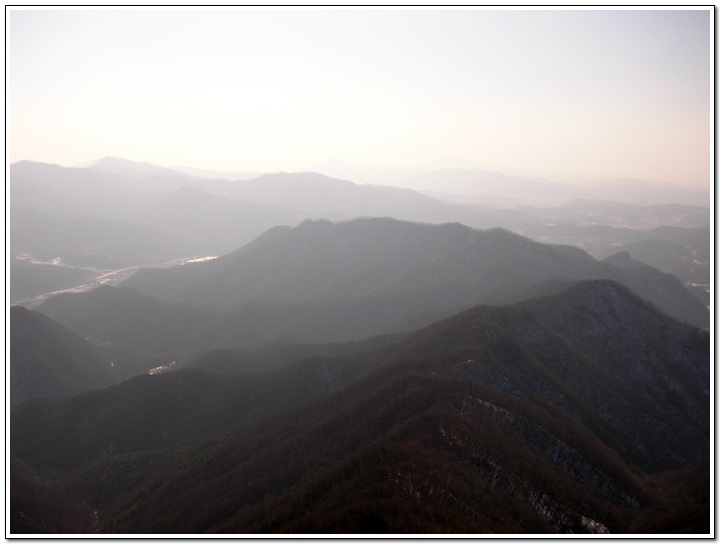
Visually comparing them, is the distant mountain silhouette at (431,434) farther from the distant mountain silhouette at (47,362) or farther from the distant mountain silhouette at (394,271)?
the distant mountain silhouette at (394,271)

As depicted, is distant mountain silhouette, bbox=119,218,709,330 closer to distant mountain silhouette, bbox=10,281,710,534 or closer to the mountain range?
the mountain range

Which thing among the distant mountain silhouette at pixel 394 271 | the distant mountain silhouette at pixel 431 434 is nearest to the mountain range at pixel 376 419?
the distant mountain silhouette at pixel 431 434

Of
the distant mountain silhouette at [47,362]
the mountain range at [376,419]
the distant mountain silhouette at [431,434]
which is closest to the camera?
the distant mountain silhouette at [431,434]

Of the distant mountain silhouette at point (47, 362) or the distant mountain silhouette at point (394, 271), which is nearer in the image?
the distant mountain silhouette at point (47, 362)

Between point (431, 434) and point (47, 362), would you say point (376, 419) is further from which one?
point (47, 362)

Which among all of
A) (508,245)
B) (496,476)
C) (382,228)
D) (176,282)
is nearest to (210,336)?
(176,282)

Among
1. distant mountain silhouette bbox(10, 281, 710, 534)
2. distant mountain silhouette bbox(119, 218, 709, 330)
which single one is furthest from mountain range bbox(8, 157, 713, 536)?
distant mountain silhouette bbox(119, 218, 709, 330)
